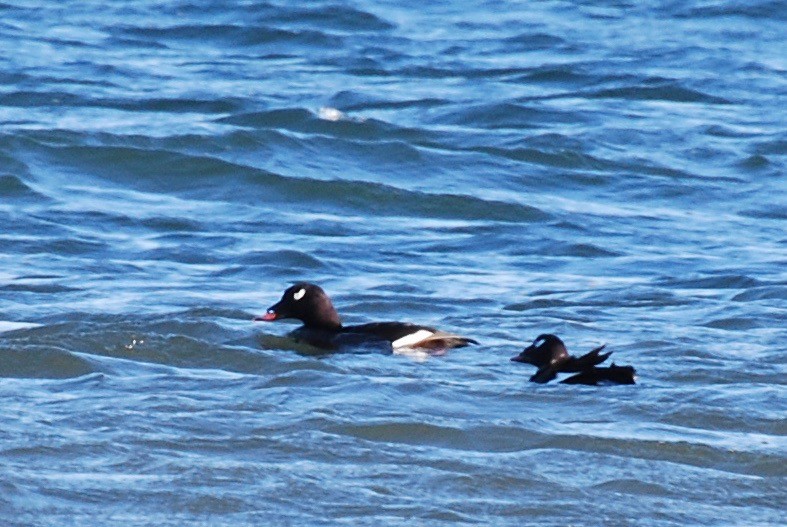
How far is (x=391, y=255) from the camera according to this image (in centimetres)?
1214

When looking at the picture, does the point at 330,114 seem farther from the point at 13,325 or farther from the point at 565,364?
the point at 565,364

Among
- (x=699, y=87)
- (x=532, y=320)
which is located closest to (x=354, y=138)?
(x=699, y=87)

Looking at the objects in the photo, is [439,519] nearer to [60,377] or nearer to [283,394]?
[283,394]

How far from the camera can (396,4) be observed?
24.5m

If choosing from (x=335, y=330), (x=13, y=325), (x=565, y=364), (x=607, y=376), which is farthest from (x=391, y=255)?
(x=607, y=376)

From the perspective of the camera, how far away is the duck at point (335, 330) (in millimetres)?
9148

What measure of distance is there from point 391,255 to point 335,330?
2.63m

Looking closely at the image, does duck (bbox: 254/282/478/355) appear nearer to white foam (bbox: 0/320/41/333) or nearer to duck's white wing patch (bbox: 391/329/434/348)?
duck's white wing patch (bbox: 391/329/434/348)

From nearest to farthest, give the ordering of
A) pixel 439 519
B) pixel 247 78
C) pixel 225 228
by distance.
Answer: pixel 439 519 → pixel 225 228 → pixel 247 78

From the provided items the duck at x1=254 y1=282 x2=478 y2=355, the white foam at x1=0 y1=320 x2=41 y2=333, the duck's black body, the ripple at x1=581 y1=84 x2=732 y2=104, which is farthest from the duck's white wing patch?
the ripple at x1=581 y1=84 x2=732 y2=104

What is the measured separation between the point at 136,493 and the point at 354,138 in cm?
1040

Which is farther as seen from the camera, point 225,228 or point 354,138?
point 354,138

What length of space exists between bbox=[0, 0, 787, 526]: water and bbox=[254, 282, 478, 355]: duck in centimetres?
13

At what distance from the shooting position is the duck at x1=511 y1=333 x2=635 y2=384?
8305 millimetres
